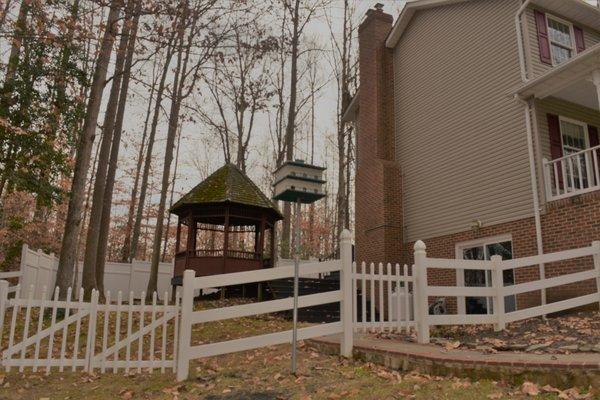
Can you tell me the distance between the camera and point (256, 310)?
6387 millimetres

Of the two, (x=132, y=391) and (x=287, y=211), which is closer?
(x=132, y=391)

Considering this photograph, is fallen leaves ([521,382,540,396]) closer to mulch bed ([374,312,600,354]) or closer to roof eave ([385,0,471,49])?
mulch bed ([374,312,600,354])

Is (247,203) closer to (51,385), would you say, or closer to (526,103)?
(526,103)

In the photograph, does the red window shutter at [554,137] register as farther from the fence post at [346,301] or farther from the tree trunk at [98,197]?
the tree trunk at [98,197]

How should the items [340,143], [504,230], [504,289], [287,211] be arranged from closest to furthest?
[504,289], [504,230], [340,143], [287,211]

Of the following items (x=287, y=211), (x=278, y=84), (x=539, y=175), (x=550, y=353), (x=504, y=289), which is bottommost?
(x=550, y=353)

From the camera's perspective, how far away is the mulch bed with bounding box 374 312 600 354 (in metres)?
6.23

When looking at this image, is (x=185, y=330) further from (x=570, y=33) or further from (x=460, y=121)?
(x=570, y=33)

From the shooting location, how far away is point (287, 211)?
91.0ft

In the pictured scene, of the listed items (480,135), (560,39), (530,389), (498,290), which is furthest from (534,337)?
(560,39)

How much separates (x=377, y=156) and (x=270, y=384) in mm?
11805

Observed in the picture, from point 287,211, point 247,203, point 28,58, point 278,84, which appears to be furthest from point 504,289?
point 278,84

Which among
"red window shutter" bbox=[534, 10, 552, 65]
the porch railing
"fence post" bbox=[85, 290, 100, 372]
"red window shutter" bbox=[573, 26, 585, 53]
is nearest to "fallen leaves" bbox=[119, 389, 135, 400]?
"fence post" bbox=[85, 290, 100, 372]

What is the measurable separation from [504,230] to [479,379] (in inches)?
302
